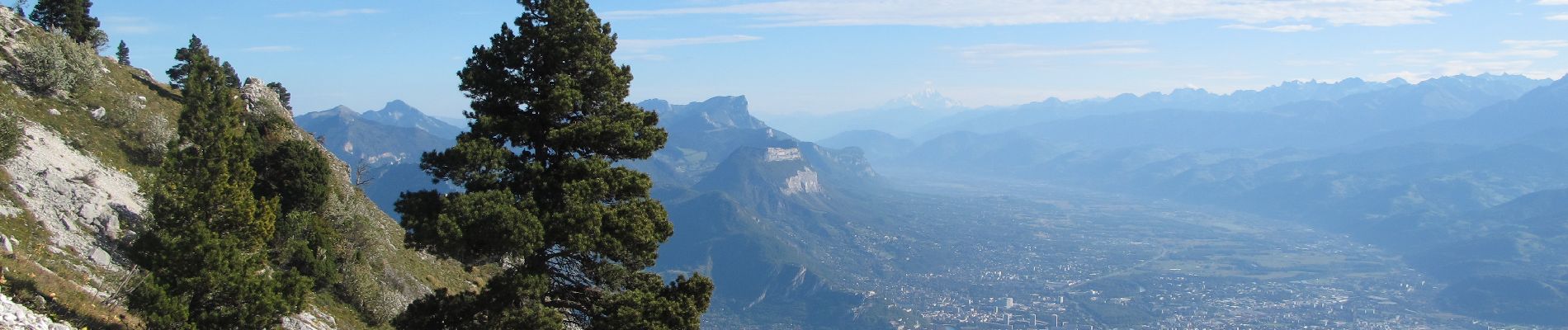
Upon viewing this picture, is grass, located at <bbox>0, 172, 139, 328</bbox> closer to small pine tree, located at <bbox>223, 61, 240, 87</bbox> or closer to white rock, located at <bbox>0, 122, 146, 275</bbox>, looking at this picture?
white rock, located at <bbox>0, 122, 146, 275</bbox>

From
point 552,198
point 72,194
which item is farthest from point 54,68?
point 552,198

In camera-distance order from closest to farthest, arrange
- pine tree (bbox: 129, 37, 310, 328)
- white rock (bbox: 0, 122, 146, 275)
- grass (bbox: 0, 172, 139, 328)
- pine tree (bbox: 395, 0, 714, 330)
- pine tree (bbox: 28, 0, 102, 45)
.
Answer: pine tree (bbox: 395, 0, 714, 330)
grass (bbox: 0, 172, 139, 328)
pine tree (bbox: 129, 37, 310, 328)
white rock (bbox: 0, 122, 146, 275)
pine tree (bbox: 28, 0, 102, 45)

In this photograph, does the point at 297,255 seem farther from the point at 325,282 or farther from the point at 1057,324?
the point at 1057,324

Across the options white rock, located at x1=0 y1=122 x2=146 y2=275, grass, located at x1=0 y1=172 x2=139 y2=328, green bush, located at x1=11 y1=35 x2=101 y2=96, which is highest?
green bush, located at x1=11 y1=35 x2=101 y2=96

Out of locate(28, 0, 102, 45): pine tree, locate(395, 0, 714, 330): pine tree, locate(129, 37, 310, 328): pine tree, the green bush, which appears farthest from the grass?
locate(28, 0, 102, 45): pine tree

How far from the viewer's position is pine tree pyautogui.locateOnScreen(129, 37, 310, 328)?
60.5 ft

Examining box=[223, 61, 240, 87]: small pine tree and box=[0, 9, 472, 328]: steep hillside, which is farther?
box=[223, 61, 240, 87]: small pine tree

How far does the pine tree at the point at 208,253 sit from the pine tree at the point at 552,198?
5014 mm

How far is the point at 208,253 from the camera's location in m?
18.9

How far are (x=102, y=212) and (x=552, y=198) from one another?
64.8 feet

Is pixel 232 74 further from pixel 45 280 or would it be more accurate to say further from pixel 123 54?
pixel 45 280

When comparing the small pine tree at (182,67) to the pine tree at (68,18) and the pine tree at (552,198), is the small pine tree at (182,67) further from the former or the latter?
the pine tree at (552,198)

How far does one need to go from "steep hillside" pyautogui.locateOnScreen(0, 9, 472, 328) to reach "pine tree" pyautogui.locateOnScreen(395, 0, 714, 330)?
347 inches

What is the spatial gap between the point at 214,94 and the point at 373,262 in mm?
9268
